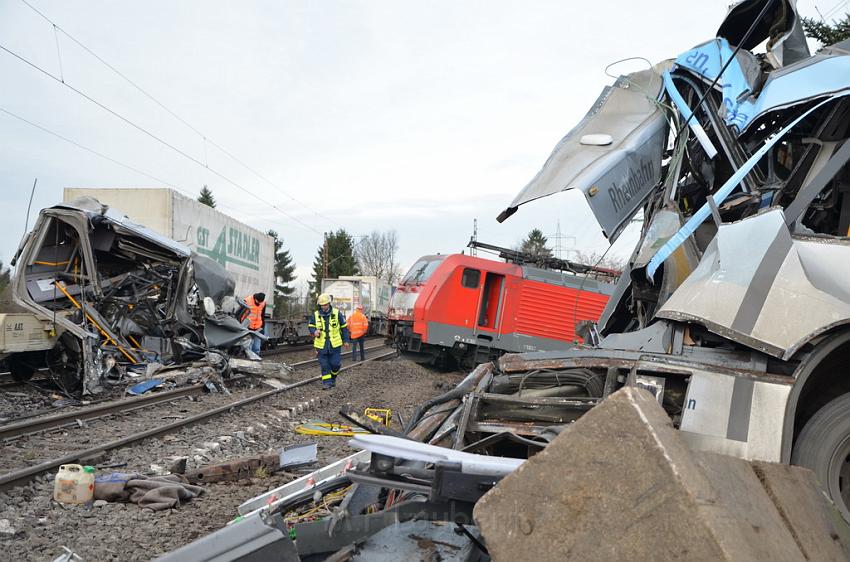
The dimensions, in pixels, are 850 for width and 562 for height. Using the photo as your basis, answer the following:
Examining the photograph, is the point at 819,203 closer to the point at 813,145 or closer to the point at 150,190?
the point at 813,145

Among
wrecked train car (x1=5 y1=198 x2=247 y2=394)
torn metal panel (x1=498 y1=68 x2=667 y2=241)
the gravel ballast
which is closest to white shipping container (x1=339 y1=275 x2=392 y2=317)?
wrecked train car (x1=5 y1=198 x2=247 y2=394)

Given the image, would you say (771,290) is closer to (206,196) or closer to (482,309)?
(482,309)

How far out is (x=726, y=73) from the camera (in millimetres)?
4863

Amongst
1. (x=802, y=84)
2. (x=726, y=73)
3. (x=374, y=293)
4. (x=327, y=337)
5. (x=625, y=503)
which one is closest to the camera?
(x=625, y=503)

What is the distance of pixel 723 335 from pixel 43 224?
1007 cm

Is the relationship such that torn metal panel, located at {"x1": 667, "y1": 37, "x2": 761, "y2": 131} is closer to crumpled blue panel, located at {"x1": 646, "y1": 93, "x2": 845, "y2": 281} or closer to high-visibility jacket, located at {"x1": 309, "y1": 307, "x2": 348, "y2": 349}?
crumpled blue panel, located at {"x1": 646, "y1": 93, "x2": 845, "y2": 281}

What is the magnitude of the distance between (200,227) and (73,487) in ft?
42.1

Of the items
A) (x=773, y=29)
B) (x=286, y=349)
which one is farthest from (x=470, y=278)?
(x=286, y=349)

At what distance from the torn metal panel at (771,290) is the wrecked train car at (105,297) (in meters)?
9.04

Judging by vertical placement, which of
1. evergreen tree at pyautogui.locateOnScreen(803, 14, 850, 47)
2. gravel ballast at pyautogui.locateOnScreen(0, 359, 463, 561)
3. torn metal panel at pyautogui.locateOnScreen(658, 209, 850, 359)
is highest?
evergreen tree at pyautogui.locateOnScreen(803, 14, 850, 47)

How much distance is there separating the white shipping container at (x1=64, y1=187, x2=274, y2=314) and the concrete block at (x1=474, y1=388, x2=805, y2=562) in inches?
506

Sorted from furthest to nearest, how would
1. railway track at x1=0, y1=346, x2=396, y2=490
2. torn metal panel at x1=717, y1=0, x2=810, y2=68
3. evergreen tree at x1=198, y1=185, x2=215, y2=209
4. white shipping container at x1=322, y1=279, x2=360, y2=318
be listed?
evergreen tree at x1=198, y1=185, x2=215, y2=209 → white shipping container at x1=322, y1=279, x2=360, y2=318 → railway track at x1=0, y1=346, x2=396, y2=490 → torn metal panel at x1=717, y1=0, x2=810, y2=68

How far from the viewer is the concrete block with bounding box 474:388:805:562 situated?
1664mm

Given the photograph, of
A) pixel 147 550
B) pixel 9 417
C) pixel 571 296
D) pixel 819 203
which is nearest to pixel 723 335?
pixel 819 203
